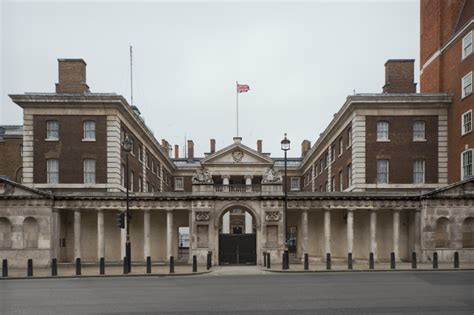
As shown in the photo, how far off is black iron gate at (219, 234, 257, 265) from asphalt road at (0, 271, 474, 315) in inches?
449

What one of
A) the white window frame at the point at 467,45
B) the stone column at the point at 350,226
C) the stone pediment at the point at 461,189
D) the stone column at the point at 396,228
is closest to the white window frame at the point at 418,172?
the stone column at the point at 396,228

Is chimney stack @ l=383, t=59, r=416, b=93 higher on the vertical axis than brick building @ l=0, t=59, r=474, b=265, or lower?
higher

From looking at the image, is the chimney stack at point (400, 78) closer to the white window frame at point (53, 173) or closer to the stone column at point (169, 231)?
the stone column at point (169, 231)

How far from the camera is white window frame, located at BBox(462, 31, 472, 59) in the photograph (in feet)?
117

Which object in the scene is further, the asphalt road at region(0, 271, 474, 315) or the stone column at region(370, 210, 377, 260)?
the stone column at region(370, 210, 377, 260)

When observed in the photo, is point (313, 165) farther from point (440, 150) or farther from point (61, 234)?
point (61, 234)

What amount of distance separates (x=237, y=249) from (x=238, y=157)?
30.6 meters

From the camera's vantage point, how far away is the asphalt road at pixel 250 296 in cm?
1337

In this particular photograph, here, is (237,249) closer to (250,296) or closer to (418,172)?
(418,172)

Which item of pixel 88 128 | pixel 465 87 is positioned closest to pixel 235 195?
pixel 88 128

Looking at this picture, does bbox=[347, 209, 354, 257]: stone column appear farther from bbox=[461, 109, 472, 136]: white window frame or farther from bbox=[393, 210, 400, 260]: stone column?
bbox=[461, 109, 472, 136]: white window frame

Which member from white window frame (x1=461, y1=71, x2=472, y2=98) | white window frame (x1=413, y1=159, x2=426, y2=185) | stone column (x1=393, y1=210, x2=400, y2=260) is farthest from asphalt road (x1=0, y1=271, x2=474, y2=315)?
white window frame (x1=461, y1=71, x2=472, y2=98)

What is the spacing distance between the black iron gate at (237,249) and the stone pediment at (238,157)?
29968mm

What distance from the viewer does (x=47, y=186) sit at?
3722 centimetres
